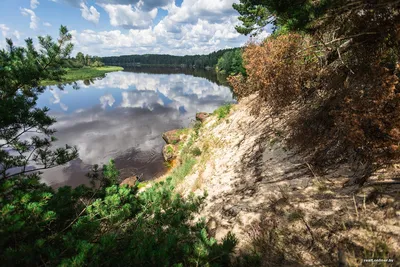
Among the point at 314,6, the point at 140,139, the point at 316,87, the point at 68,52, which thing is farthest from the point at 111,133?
the point at 314,6

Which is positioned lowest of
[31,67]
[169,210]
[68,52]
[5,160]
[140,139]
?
[140,139]

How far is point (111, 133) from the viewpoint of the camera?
2358 centimetres

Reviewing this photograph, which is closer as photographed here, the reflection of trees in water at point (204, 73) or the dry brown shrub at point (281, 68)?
the dry brown shrub at point (281, 68)

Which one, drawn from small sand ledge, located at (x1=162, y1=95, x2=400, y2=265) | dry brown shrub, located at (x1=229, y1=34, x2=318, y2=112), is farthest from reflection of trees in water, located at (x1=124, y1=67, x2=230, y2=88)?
small sand ledge, located at (x1=162, y1=95, x2=400, y2=265)

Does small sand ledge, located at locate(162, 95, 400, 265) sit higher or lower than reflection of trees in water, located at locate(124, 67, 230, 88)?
lower

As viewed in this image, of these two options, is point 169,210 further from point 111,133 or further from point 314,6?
point 111,133

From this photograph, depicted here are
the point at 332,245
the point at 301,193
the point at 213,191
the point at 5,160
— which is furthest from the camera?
the point at 213,191

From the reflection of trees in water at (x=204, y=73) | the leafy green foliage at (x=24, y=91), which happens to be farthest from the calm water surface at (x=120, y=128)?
the reflection of trees in water at (x=204, y=73)

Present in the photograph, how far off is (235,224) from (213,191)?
8.70ft

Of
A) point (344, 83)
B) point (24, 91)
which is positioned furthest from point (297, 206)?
point (24, 91)

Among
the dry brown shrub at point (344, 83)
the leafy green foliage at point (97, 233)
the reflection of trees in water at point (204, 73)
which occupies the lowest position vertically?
the leafy green foliage at point (97, 233)

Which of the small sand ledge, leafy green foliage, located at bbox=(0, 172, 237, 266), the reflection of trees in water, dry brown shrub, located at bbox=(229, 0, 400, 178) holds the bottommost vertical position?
the small sand ledge

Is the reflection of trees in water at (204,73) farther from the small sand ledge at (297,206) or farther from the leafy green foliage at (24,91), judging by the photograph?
the leafy green foliage at (24,91)

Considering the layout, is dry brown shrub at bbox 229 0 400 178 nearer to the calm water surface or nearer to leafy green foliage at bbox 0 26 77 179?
leafy green foliage at bbox 0 26 77 179
